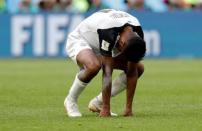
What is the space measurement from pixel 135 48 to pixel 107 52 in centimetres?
52

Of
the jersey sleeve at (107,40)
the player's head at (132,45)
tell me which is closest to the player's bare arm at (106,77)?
the jersey sleeve at (107,40)

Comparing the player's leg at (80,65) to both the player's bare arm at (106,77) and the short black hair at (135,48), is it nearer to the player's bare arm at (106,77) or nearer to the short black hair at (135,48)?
the player's bare arm at (106,77)

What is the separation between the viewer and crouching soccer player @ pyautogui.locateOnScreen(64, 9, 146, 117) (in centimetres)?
Answer: 1195

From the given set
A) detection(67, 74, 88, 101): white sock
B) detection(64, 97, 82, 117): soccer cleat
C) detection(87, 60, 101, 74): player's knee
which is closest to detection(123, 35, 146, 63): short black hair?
detection(87, 60, 101, 74): player's knee

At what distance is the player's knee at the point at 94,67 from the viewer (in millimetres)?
12273

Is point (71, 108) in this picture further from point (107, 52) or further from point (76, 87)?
point (107, 52)

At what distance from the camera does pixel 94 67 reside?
12.3 meters

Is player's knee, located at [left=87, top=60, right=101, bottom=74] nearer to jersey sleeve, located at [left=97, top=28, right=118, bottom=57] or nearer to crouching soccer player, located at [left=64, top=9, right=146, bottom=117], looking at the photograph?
crouching soccer player, located at [left=64, top=9, right=146, bottom=117]

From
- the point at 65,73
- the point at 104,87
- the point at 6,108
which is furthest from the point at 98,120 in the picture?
the point at 65,73

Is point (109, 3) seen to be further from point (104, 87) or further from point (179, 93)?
point (104, 87)

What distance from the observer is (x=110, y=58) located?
480 inches

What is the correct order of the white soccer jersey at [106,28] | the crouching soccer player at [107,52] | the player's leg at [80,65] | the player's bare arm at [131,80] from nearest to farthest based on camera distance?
the crouching soccer player at [107,52], the white soccer jersey at [106,28], the player's leg at [80,65], the player's bare arm at [131,80]

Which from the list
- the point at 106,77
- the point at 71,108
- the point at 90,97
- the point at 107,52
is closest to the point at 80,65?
the point at 71,108

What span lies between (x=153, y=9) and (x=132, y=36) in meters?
24.0
